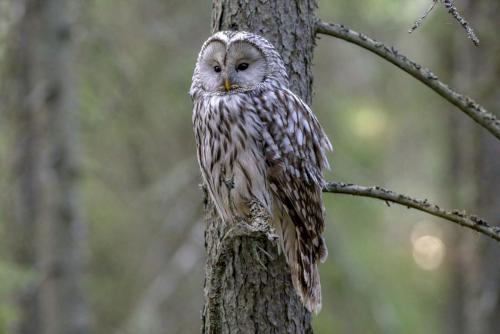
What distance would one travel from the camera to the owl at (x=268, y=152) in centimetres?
370

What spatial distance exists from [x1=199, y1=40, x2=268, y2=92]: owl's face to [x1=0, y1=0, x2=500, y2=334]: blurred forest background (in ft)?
9.06

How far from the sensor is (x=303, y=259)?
3.78 meters

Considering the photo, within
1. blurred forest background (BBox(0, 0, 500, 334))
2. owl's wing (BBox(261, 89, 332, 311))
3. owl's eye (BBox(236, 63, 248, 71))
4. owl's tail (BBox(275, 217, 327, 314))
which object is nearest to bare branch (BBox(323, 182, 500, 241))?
owl's wing (BBox(261, 89, 332, 311))

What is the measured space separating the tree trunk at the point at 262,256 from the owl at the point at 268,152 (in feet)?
0.26

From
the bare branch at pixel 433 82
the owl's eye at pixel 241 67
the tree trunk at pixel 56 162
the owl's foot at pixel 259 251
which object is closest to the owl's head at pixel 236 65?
the owl's eye at pixel 241 67

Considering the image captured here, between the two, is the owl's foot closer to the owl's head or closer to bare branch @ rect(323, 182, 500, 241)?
bare branch @ rect(323, 182, 500, 241)

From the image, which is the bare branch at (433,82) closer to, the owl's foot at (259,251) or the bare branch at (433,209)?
the bare branch at (433,209)

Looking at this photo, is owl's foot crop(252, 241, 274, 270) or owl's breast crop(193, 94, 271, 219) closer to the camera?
owl's foot crop(252, 241, 274, 270)

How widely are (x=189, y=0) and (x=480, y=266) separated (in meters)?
4.25

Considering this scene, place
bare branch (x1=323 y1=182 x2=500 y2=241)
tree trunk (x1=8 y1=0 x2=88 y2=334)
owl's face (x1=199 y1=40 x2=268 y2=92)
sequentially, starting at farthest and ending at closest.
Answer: tree trunk (x1=8 y1=0 x2=88 y2=334), owl's face (x1=199 y1=40 x2=268 y2=92), bare branch (x1=323 y1=182 x2=500 y2=241)

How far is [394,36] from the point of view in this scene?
40.6ft

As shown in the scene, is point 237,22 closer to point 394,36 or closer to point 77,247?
point 77,247

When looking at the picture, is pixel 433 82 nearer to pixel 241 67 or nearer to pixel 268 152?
pixel 268 152

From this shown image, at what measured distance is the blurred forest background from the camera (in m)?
7.12
